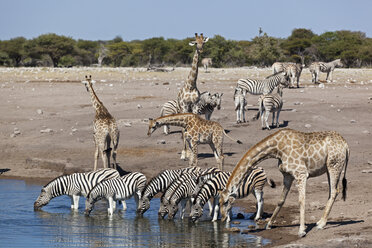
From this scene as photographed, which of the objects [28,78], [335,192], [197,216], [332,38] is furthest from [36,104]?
[332,38]

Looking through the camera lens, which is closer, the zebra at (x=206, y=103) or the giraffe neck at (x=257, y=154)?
the giraffe neck at (x=257, y=154)

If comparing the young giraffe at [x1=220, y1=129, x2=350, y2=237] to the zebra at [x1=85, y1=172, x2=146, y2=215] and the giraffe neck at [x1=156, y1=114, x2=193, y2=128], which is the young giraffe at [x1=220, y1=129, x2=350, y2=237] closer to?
the zebra at [x1=85, y1=172, x2=146, y2=215]

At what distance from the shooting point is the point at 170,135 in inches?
773

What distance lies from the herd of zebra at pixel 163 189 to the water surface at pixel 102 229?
23 cm

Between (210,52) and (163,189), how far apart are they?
4413 cm

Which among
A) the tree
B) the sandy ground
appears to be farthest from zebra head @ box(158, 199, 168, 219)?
the tree

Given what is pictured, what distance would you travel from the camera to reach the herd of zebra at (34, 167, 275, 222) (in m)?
12.0

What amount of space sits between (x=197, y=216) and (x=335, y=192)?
2664 millimetres

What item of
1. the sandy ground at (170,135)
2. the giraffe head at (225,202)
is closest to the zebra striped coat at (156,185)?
the sandy ground at (170,135)

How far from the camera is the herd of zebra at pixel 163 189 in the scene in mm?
12016

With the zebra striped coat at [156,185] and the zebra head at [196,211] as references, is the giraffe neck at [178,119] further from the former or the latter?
the zebra head at [196,211]

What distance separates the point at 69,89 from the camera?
30.7 metres

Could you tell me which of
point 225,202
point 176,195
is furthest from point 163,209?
point 225,202

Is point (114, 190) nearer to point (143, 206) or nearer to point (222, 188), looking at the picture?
point (143, 206)
